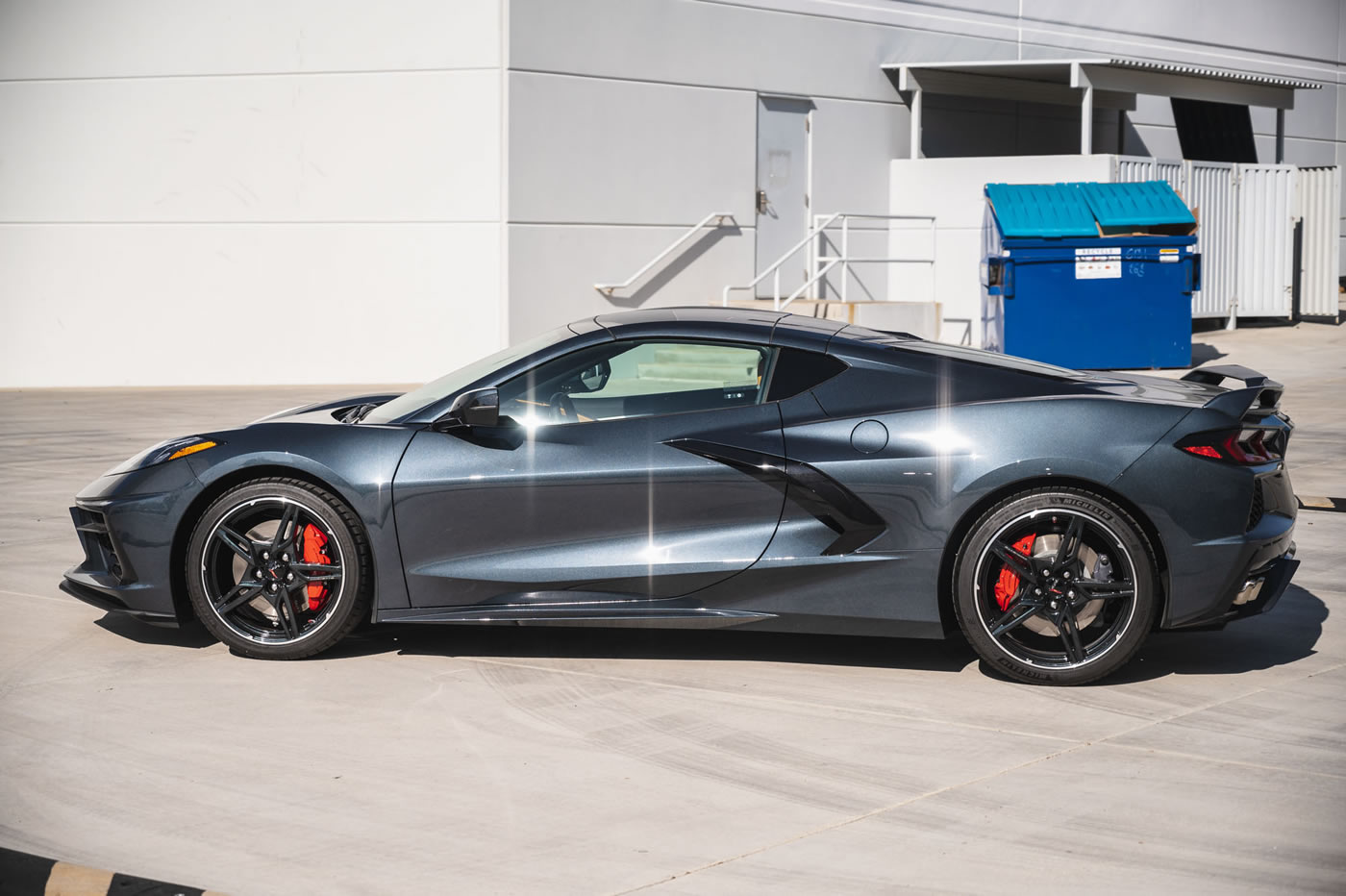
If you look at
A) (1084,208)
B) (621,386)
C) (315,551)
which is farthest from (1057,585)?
(1084,208)

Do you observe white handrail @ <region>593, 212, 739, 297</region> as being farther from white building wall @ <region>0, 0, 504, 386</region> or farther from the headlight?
the headlight

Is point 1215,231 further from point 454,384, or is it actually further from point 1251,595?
point 454,384

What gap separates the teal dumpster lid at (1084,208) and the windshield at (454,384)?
1172 cm

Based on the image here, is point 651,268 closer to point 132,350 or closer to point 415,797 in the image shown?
point 132,350

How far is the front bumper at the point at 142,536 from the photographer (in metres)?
5.59

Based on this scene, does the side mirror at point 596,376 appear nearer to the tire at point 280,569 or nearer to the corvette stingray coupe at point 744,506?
the corvette stingray coupe at point 744,506

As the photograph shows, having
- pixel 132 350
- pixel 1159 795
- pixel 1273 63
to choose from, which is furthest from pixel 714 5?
pixel 1159 795

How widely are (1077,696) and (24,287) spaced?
15773 mm

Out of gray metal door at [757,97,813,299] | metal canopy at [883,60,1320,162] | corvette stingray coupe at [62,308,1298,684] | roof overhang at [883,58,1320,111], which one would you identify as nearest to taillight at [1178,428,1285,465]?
corvette stingray coupe at [62,308,1298,684]

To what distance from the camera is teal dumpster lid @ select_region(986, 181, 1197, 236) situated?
16.8m

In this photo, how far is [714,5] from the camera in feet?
62.2

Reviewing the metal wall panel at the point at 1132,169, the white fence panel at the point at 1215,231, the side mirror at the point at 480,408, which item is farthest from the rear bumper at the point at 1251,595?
the white fence panel at the point at 1215,231

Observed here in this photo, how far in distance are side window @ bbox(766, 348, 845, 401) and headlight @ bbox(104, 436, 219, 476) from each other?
2.09 meters

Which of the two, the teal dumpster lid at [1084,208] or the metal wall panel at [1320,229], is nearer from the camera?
the teal dumpster lid at [1084,208]
